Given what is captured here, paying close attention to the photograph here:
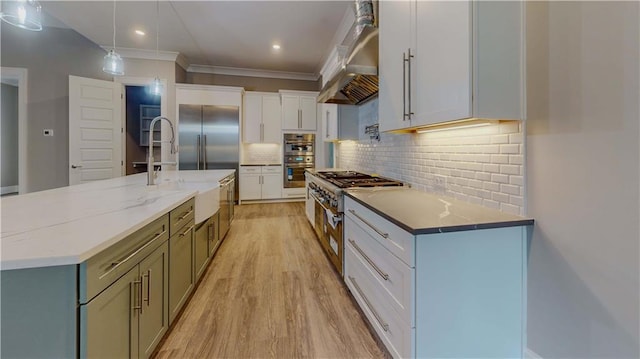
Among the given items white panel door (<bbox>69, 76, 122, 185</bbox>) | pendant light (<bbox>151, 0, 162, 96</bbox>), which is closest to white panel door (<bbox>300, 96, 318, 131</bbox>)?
pendant light (<bbox>151, 0, 162, 96</bbox>)

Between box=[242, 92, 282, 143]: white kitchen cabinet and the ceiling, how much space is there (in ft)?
2.71

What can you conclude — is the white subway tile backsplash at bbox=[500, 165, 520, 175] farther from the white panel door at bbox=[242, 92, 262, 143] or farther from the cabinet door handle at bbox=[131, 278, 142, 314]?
the white panel door at bbox=[242, 92, 262, 143]

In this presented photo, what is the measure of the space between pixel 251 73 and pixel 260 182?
259 centimetres

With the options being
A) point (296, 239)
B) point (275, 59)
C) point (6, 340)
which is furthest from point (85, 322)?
point (275, 59)

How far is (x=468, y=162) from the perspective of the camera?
169 centimetres

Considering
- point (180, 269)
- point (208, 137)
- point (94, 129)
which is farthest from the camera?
point (208, 137)

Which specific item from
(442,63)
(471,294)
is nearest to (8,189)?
(442,63)

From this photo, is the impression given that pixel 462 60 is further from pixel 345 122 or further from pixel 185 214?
pixel 345 122

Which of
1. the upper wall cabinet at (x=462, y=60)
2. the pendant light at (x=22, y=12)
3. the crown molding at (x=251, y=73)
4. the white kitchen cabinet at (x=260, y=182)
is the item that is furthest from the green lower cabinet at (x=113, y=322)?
the crown molding at (x=251, y=73)

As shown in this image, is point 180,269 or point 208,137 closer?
point 180,269

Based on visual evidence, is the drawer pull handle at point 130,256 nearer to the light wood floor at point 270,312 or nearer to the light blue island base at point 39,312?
the light blue island base at point 39,312

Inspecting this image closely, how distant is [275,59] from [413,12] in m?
4.51

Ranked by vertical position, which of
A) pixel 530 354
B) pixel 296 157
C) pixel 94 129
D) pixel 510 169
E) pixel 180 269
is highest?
pixel 94 129

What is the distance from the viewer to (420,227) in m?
1.17
